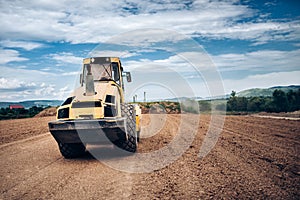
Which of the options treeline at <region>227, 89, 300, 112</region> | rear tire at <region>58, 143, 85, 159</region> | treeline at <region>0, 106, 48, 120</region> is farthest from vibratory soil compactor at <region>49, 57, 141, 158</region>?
treeline at <region>227, 89, 300, 112</region>

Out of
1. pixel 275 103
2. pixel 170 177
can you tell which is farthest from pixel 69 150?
pixel 275 103

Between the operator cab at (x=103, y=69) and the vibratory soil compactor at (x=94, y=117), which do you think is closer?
the vibratory soil compactor at (x=94, y=117)

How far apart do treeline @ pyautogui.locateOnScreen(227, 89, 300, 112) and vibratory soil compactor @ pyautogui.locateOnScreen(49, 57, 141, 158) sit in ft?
107

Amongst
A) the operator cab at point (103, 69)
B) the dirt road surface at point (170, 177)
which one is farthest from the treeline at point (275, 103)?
the operator cab at point (103, 69)

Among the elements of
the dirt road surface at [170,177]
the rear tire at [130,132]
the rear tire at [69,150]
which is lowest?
the dirt road surface at [170,177]

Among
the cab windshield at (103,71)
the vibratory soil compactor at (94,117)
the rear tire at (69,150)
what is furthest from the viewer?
the cab windshield at (103,71)

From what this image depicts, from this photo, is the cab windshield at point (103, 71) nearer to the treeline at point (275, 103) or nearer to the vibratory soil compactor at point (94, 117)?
the vibratory soil compactor at point (94, 117)

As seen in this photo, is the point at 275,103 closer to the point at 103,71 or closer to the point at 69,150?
the point at 103,71

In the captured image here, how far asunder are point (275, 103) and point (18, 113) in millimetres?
31720

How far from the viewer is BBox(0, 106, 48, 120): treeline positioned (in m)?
31.3

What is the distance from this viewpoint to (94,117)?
7.36m

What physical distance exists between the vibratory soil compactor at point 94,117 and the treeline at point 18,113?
25580 mm

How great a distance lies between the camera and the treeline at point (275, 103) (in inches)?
1500

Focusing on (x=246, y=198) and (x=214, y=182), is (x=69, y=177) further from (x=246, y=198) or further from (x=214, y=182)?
(x=246, y=198)
